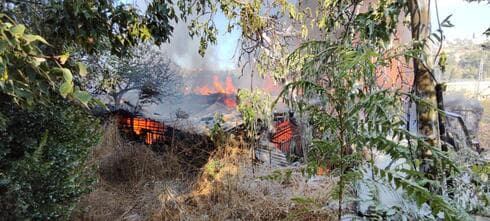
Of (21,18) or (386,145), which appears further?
(21,18)

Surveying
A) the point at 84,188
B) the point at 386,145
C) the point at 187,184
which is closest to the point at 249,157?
the point at 187,184

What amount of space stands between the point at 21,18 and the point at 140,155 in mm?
2678

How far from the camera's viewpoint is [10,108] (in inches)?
78.5

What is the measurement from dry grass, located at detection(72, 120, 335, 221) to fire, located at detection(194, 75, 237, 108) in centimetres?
147

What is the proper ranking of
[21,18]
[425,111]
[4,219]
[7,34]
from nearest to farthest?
[7,34] → [425,111] → [4,219] → [21,18]

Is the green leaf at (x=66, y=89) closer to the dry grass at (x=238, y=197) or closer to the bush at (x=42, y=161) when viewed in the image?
the bush at (x=42, y=161)

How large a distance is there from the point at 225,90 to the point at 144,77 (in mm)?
1426

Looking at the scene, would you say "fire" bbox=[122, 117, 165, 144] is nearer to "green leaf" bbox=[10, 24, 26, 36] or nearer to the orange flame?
the orange flame

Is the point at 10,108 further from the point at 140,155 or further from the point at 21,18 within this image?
the point at 140,155

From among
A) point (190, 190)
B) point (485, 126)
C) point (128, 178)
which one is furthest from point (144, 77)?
point (485, 126)

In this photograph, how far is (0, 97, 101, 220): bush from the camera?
6.22 feet

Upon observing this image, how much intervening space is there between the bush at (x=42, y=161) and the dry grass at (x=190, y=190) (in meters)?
0.47

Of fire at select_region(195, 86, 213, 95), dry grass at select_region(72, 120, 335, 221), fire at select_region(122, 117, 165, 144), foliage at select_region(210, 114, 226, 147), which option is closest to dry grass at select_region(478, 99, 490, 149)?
dry grass at select_region(72, 120, 335, 221)

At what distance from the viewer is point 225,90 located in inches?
240
